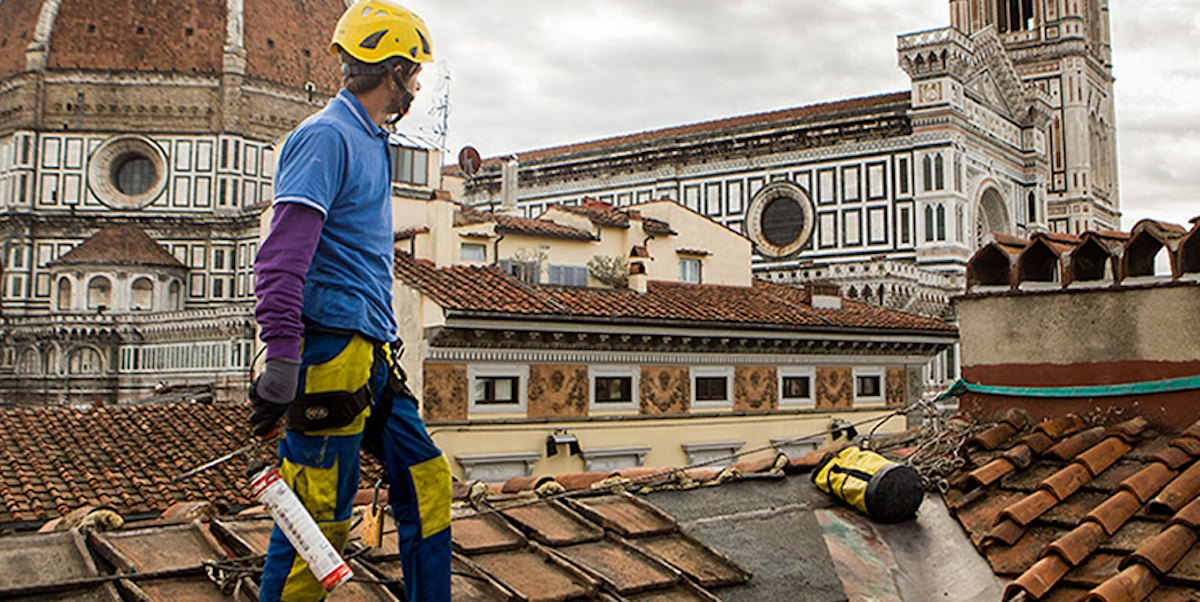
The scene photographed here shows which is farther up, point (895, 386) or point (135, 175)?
point (135, 175)

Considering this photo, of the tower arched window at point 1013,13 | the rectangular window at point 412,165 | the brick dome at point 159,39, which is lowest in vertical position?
the rectangular window at point 412,165

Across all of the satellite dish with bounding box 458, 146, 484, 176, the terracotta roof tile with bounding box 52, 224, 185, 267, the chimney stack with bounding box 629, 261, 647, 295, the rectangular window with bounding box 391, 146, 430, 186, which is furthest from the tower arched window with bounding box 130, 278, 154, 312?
the chimney stack with bounding box 629, 261, 647, 295

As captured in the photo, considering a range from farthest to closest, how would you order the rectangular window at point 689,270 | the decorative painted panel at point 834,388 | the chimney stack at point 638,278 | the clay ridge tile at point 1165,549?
the rectangular window at point 689,270, the decorative painted panel at point 834,388, the chimney stack at point 638,278, the clay ridge tile at point 1165,549

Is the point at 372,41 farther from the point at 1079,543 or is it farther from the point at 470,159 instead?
the point at 470,159

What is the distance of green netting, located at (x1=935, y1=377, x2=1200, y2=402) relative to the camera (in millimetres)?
5656

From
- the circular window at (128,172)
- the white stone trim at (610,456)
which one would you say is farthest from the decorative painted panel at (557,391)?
the circular window at (128,172)

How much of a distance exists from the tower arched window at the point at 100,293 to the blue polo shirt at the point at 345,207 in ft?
172

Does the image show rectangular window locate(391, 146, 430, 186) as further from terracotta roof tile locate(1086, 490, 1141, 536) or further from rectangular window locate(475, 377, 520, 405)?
terracotta roof tile locate(1086, 490, 1141, 536)

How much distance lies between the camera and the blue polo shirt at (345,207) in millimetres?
3234

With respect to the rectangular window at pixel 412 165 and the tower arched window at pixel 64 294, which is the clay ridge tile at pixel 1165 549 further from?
the tower arched window at pixel 64 294

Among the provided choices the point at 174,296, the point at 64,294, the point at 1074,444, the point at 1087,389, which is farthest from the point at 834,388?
the point at 64,294

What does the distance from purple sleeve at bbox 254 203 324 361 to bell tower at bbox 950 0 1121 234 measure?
7205cm

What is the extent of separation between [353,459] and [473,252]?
1793 cm

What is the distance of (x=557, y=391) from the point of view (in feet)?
58.4
